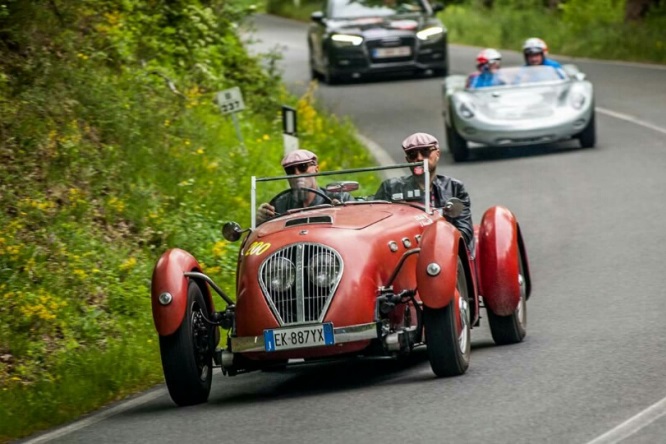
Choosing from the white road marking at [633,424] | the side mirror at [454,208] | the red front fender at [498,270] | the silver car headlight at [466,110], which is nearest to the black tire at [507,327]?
the red front fender at [498,270]

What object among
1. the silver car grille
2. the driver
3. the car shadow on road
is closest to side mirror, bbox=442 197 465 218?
the driver

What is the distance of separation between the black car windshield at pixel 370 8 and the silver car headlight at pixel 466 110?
11286 millimetres

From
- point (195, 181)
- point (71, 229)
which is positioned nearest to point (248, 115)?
point (195, 181)

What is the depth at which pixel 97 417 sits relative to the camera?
10.6m

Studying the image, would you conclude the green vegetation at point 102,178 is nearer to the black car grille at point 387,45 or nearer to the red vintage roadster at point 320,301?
the red vintage roadster at point 320,301

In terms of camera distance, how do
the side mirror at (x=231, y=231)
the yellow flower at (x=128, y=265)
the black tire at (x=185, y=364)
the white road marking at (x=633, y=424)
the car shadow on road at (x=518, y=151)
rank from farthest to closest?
the car shadow on road at (x=518, y=151) < the yellow flower at (x=128, y=265) < the side mirror at (x=231, y=231) < the black tire at (x=185, y=364) < the white road marking at (x=633, y=424)

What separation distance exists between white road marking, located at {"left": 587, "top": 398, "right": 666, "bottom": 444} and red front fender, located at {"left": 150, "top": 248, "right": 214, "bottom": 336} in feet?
10.0

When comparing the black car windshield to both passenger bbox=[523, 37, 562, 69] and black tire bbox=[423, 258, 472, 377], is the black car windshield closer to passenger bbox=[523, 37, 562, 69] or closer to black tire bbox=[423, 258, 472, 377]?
passenger bbox=[523, 37, 562, 69]

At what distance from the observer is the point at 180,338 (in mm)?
10438

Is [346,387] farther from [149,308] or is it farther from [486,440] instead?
[149,308]

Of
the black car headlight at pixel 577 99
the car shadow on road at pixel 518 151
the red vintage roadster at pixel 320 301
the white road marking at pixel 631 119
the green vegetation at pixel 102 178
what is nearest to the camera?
the red vintage roadster at pixel 320 301

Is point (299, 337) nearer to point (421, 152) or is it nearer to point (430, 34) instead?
point (421, 152)

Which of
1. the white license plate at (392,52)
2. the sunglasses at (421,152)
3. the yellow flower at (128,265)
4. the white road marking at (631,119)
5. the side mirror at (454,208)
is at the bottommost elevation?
the white license plate at (392,52)

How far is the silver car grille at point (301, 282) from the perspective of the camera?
1024cm
